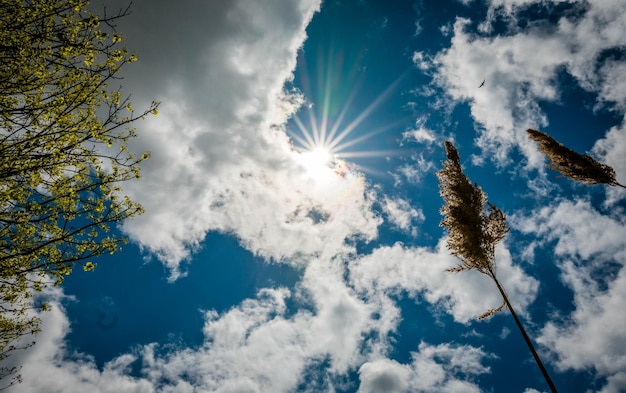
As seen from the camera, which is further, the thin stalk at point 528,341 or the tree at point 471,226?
the tree at point 471,226

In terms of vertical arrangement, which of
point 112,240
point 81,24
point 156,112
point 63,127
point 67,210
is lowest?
point 112,240

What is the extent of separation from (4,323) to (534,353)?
50.6ft

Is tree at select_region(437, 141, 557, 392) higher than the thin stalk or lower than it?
higher

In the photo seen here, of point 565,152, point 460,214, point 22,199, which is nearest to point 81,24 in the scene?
point 22,199

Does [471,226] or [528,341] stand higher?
[471,226]

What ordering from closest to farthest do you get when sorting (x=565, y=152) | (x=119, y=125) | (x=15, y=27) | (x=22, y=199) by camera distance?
(x=15, y=27)
(x=22, y=199)
(x=119, y=125)
(x=565, y=152)

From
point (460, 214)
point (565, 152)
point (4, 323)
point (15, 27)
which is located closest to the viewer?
point (15, 27)

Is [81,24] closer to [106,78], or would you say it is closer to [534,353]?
[106,78]

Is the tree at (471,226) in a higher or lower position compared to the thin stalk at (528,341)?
higher

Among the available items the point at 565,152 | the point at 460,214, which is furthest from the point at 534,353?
the point at 565,152

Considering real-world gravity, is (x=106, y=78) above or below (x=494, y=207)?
above

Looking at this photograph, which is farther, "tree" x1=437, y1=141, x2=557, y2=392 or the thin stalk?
"tree" x1=437, y1=141, x2=557, y2=392

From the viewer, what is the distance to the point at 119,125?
24.5 feet

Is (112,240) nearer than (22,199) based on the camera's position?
No
